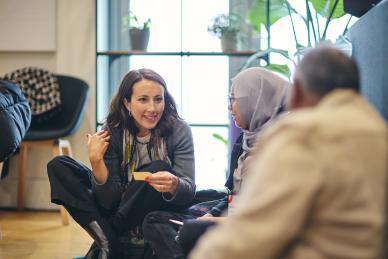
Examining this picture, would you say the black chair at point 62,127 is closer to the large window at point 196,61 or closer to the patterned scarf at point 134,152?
the large window at point 196,61

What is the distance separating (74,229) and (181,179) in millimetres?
1586

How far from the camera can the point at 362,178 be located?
961 millimetres

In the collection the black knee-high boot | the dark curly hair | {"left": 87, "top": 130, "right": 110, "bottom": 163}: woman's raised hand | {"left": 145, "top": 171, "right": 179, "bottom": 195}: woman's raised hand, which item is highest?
the dark curly hair

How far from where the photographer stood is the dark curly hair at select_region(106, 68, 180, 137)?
2.73 m

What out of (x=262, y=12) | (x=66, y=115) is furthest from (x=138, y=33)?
(x=262, y=12)

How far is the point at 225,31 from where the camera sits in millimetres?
4293

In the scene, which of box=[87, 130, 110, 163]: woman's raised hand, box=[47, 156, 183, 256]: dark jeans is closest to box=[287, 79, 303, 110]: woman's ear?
box=[47, 156, 183, 256]: dark jeans

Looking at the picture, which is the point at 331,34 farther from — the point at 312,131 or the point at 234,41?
the point at 312,131

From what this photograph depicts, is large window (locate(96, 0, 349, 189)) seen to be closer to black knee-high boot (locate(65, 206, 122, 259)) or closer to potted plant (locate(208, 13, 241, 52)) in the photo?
potted plant (locate(208, 13, 241, 52))

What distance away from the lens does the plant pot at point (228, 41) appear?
Result: 430 cm

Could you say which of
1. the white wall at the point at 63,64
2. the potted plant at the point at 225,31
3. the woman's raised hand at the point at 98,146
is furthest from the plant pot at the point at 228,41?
the woman's raised hand at the point at 98,146

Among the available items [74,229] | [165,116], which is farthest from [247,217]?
[74,229]

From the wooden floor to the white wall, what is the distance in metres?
0.21

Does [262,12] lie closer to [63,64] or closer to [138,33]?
[138,33]
